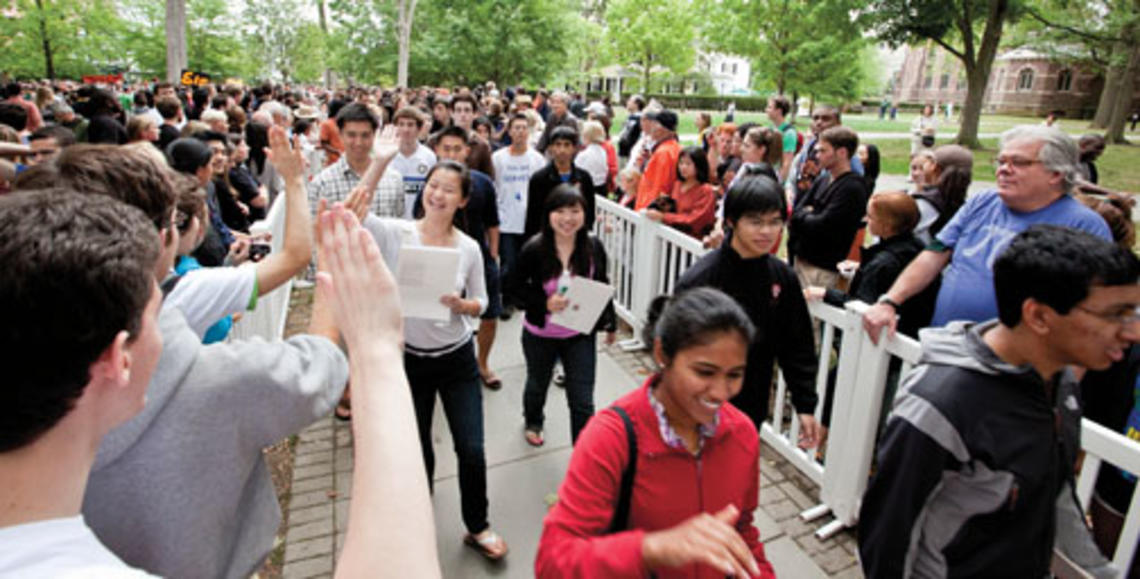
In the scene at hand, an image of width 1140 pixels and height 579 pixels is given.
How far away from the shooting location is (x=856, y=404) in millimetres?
3402

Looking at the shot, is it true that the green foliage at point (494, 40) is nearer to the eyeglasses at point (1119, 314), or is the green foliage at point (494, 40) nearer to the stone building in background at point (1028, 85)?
the stone building in background at point (1028, 85)

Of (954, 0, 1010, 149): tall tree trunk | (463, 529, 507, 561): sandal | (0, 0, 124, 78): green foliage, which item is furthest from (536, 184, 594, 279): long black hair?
(0, 0, 124, 78): green foliage

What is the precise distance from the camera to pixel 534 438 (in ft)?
14.2

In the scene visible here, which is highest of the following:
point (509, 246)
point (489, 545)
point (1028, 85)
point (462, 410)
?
point (1028, 85)

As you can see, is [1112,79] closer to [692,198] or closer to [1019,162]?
[692,198]

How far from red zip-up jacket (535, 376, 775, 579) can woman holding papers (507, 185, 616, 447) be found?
182cm

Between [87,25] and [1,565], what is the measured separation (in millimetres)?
37754

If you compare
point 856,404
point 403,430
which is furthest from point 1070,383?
point 403,430

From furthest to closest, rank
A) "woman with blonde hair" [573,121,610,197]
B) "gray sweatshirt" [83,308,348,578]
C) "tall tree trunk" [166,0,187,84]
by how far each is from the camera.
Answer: "tall tree trunk" [166,0,187,84] → "woman with blonde hair" [573,121,610,197] → "gray sweatshirt" [83,308,348,578]

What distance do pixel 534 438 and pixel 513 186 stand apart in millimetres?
3145

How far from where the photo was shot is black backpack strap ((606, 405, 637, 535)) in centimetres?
184

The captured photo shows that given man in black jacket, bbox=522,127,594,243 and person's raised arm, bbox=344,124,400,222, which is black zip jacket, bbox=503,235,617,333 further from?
man in black jacket, bbox=522,127,594,243

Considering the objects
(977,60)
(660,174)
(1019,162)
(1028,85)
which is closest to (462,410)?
(1019,162)

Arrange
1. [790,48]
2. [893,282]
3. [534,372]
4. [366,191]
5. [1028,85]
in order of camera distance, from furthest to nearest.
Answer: [1028,85], [790,48], [534,372], [893,282], [366,191]
